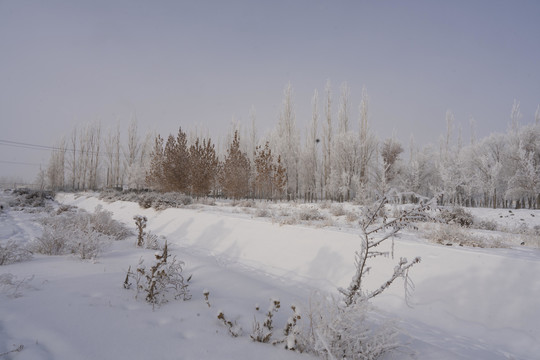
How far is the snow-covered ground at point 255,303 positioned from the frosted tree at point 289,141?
23.0 metres

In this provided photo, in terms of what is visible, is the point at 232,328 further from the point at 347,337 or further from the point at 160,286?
the point at 160,286

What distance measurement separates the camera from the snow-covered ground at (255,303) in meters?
1.87

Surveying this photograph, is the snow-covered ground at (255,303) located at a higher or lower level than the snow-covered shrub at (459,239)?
lower

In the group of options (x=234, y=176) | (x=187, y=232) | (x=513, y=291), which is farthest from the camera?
(x=234, y=176)

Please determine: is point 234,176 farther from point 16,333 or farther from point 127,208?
point 16,333

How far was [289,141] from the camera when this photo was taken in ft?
94.0

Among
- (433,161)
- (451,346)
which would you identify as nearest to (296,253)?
(451,346)

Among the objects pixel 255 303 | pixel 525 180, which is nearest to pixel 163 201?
pixel 255 303

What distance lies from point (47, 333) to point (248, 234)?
506 centimetres

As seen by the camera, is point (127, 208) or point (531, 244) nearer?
point (531, 244)

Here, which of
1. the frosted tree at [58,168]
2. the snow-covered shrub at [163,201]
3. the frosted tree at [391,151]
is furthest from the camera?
the frosted tree at [58,168]

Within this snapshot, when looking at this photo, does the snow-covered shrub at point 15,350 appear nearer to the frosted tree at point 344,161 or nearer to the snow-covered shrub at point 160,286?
the snow-covered shrub at point 160,286

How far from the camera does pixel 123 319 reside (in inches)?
84.8

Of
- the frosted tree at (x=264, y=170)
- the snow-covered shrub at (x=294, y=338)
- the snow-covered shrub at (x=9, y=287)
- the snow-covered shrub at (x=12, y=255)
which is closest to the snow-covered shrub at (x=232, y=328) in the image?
the snow-covered shrub at (x=294, y=338)
